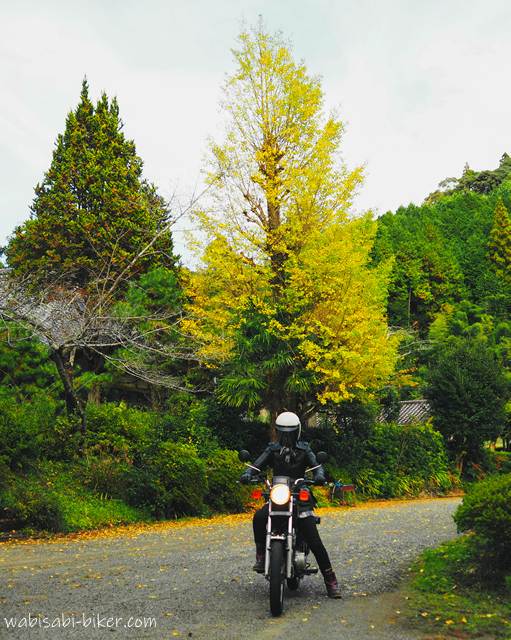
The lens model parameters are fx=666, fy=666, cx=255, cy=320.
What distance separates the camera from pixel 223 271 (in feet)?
56.4

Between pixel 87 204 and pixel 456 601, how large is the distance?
2614 cm

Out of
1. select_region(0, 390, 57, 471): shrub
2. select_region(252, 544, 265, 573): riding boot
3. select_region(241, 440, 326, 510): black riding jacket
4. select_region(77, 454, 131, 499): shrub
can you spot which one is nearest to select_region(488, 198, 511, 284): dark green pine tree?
select_region(77, 454, 131, 499): shrub

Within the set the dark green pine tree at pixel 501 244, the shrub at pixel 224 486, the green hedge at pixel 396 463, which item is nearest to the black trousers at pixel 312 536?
the shrub at pixel 224 486

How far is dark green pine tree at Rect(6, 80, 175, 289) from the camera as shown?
27484 mm

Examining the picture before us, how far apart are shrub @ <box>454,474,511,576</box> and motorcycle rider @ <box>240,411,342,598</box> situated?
4.27 feet

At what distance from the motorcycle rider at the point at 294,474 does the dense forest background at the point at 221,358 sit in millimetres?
5619

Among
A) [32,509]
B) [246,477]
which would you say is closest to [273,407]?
[32,509]

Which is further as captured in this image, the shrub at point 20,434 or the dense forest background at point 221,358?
the dense forest background at point 221,358

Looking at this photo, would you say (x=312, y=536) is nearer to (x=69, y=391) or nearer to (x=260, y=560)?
(x=260, y=560)

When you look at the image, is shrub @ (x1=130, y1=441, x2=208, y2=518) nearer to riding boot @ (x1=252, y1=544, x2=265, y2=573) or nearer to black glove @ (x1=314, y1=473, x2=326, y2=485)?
riding boot @ (x1=252, y1=544, x2=265, y2=573)

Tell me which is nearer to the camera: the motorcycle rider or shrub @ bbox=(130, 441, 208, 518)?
the motorcycle rider

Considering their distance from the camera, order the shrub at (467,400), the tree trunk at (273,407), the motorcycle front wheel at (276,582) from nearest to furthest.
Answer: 1. the motorcycle front wheel at (276,582)
2. the tree trunk at (273,407)
3. the shrub at (467,400)

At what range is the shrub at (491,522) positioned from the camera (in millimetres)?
5633

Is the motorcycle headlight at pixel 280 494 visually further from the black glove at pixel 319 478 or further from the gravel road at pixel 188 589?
the gravel road at pixel 188 589
